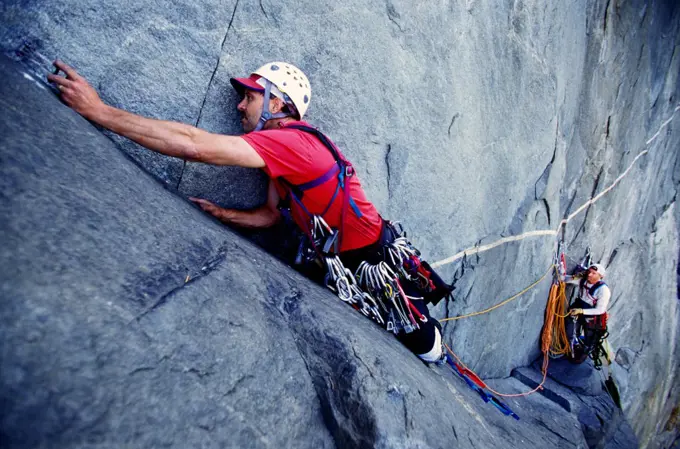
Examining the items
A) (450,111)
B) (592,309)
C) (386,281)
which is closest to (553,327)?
(592,309)

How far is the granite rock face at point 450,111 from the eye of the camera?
210cm

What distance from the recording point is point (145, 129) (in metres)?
1.90

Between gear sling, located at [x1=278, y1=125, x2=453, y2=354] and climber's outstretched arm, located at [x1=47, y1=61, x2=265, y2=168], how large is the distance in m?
0.89

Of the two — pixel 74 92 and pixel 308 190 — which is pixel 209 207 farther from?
pixel 74 92

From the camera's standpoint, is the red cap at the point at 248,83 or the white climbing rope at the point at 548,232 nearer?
the red cap at the point at 248,83

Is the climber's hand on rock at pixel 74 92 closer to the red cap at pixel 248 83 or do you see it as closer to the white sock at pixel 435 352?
the red cap at pixel 248 83

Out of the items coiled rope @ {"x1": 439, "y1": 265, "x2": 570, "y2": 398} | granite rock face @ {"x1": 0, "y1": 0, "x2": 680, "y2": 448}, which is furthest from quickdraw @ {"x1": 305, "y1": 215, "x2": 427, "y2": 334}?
coiled rope @ {"x1": 439, "y1": 265, "x2": 570, "y2": 398}

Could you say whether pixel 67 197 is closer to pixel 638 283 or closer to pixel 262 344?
pixel 262 344

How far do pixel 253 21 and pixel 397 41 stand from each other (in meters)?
1.27

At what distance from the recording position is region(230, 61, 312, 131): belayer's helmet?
96.0 inches

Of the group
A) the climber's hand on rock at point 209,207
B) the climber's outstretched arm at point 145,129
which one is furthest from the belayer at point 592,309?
the climber's outstretched arm at point 145,129

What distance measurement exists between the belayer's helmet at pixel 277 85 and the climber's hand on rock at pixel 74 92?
2.61ft

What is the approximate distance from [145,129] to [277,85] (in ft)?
2.75

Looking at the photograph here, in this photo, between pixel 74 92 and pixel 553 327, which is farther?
pixel 553 327
